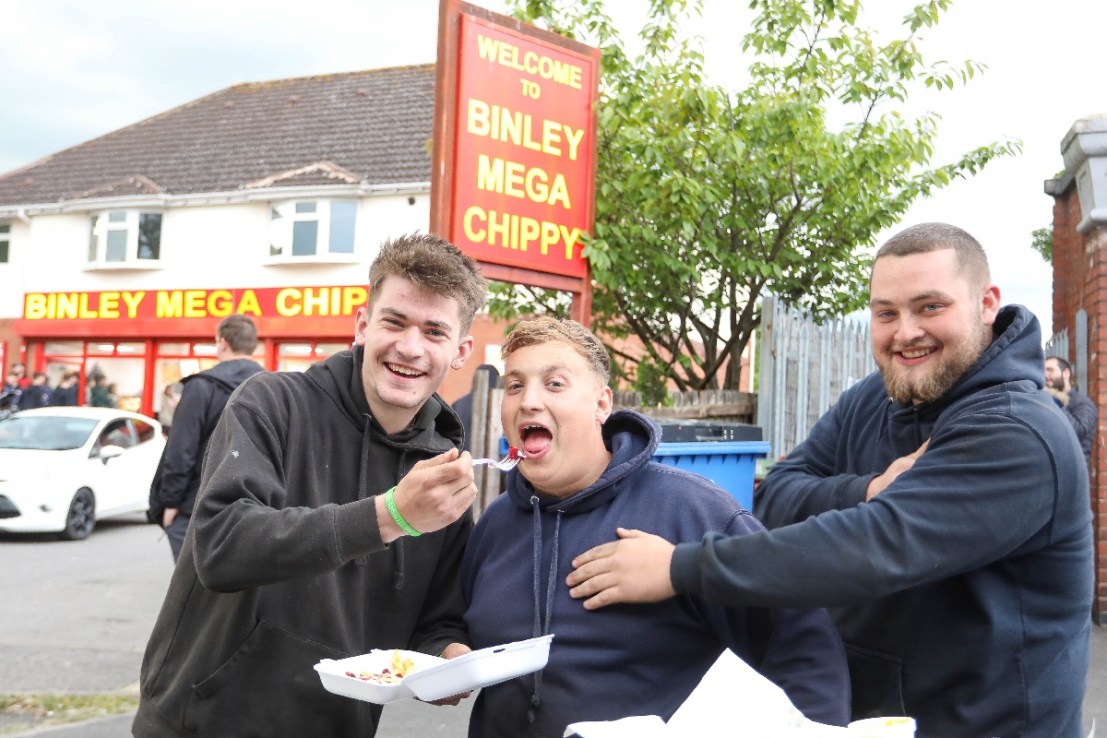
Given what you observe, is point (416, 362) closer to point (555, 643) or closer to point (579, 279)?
point (555, 643)

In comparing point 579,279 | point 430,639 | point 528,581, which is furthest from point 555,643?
point 579,279

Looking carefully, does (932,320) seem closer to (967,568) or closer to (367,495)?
(967,568)

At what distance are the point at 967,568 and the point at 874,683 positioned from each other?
1.33ft

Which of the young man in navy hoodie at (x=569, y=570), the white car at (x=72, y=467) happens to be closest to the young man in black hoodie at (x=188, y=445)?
the young man in navy hoodie at (x=569, y=570)

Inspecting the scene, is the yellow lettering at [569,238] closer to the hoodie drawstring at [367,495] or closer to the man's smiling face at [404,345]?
the man's smiling face at [404,345]

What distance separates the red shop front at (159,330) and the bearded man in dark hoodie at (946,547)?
72.9 feet

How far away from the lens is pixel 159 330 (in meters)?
26.2

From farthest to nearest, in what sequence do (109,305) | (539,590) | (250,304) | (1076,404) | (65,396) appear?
(109,305) < (250,304) < (65,396) < (1076,404) < (539,590)

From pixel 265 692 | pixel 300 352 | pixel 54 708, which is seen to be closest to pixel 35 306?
pixel 300 352

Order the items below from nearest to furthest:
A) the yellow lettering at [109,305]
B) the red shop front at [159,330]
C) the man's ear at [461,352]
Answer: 1. the man's ear at [461,352]
2. the red shop front at [159,330]
3. the yellow lettering at [109,305]

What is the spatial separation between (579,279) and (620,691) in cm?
559

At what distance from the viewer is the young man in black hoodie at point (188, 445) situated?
20.2ft

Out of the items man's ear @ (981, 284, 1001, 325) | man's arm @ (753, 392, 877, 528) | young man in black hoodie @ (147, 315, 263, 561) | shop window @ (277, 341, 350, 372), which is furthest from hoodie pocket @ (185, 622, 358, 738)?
shop window @ (277, 341, 350, 372)

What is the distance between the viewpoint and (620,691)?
2.41 meters
